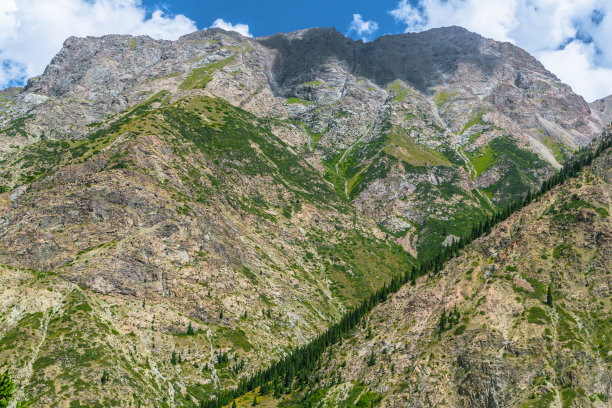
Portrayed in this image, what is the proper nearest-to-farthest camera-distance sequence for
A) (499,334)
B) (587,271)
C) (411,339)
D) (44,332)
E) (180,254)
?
A: (499,334) → (587,271) → (411,339) → (44,332) → (180,254)

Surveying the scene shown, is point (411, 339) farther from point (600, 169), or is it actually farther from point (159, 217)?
point (159, 217)

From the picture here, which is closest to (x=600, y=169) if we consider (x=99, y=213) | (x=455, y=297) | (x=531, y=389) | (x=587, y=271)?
(x=587, y=271)

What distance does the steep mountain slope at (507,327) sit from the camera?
317 ft

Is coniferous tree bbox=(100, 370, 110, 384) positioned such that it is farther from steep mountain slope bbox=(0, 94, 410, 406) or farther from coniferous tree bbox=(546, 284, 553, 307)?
coniferous tree bbox=(546, 284, 553, 307)

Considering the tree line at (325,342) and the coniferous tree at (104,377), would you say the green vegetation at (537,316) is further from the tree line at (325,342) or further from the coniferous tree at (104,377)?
the coniferous tree at (104,377)

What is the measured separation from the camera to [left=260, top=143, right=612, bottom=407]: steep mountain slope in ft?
317

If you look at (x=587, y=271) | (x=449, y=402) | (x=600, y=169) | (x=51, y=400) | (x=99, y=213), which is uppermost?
(x=600, y=169)

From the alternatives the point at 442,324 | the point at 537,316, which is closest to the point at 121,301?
the point at 442,324

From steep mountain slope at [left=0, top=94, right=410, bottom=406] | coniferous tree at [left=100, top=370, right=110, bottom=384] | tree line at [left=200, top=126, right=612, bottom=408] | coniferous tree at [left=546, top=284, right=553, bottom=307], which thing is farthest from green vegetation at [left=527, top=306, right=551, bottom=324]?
coniferous tree at [left=100, top=370, right=110, bottom=384]

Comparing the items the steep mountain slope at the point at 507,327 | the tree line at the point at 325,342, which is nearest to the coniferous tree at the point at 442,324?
the steep mountain slope at the point at 507,327

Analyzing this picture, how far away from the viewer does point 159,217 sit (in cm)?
19088

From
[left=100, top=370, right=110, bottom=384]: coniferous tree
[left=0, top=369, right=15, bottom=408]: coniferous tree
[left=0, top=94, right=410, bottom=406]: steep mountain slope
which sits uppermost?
A: [left=0, top=94, right=410, bottom=406]: steep mountain slope

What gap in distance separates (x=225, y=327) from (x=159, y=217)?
56.4 metres

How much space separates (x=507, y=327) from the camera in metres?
108
